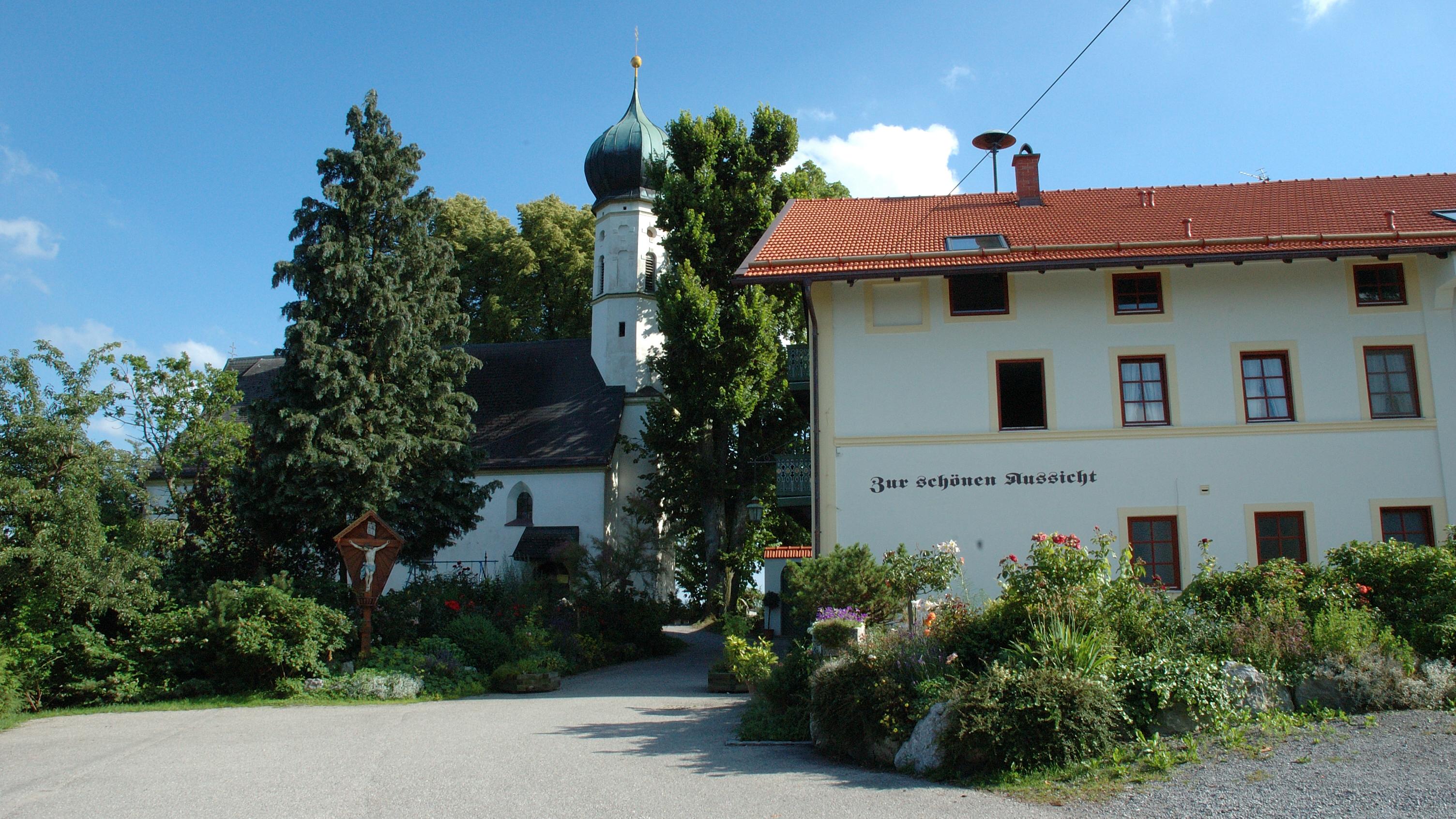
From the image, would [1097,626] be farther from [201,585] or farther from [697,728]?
[201,585]

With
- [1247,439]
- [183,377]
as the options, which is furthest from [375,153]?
[1247,439]

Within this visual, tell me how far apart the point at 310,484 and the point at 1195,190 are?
59.2 feet

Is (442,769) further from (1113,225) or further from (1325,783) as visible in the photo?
(1113,225)

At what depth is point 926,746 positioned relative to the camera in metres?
8.60

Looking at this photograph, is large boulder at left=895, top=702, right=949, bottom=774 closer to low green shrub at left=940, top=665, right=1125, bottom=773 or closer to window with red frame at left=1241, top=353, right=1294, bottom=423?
low green shrub at left=940, top=665, right=1125, bottom=773

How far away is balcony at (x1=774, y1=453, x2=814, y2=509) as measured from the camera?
18406 millimetres

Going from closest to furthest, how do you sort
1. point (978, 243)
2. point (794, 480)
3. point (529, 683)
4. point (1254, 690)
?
point (1254, 690), point (529, 683), point (978, 243), point (794, 480)

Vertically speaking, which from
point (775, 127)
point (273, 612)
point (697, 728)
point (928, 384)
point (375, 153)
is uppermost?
point (775, 127)

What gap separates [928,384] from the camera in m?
16.1

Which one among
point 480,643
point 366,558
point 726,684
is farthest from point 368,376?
point 726,684

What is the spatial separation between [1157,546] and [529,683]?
9.93 meters

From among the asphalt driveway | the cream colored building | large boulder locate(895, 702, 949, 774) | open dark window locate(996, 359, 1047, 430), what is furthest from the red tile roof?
large boulder locate(895, 702, 949, 774)

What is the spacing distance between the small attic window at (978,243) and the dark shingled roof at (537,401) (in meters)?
16.5

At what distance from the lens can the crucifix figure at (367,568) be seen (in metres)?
16.0
